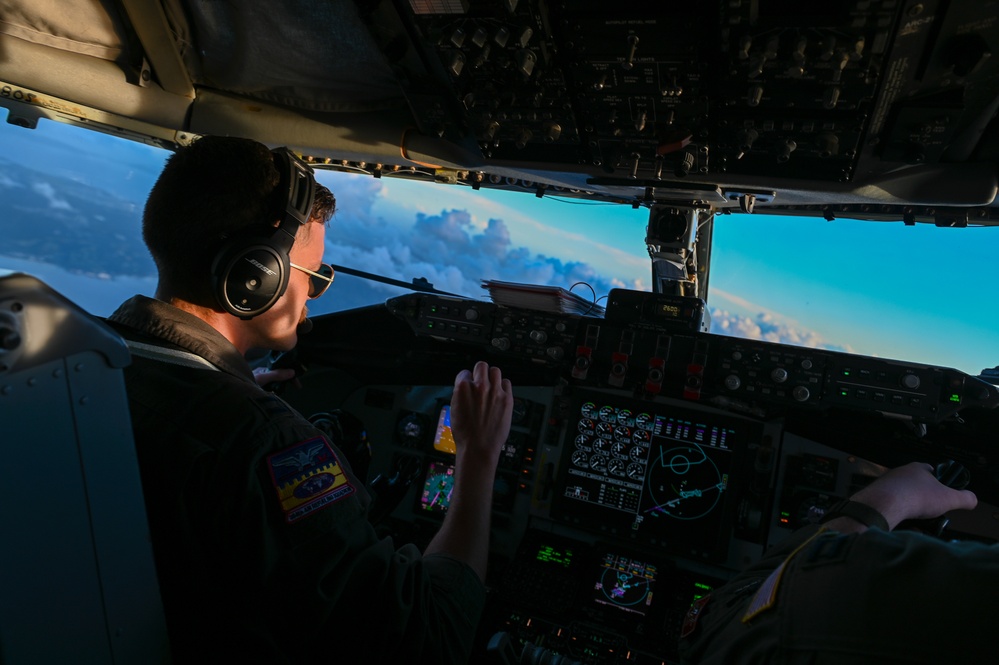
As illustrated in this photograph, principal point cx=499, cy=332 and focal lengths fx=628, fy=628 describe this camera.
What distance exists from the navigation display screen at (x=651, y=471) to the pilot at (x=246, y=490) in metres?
1.16

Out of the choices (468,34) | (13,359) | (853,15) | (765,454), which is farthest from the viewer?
(765,454)

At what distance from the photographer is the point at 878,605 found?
0.61 metres

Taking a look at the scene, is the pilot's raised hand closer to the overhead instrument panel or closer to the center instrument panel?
the center instrument panel

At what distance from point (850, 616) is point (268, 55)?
2129 millimetres

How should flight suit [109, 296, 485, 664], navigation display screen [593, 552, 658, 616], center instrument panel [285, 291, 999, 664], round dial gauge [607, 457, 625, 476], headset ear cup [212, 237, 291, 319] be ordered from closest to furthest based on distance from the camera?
flight suit [109, 296, 485, 664]
headset ear cup [212, 237, 291, 319]
center instrument panel [285, 291, 999, 664]
navigation display screen [593, 552, 658, 616]
round dial gauge [607, 457, 625, 476]

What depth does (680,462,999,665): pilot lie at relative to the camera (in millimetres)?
568

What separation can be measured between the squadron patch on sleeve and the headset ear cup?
1.08ft

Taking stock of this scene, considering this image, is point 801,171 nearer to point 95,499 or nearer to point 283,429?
point 283,429

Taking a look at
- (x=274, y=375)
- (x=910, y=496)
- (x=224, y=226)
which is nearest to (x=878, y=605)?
(x=910, y=496)

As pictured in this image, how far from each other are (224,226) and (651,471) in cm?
167

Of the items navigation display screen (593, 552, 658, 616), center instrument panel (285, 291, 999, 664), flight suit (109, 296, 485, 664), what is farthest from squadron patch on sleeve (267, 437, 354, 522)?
navigation display screen (593, 552, 658, 616)

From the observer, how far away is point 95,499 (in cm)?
69

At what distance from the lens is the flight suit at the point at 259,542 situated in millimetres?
888

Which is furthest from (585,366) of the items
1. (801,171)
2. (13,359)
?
(13,359)
